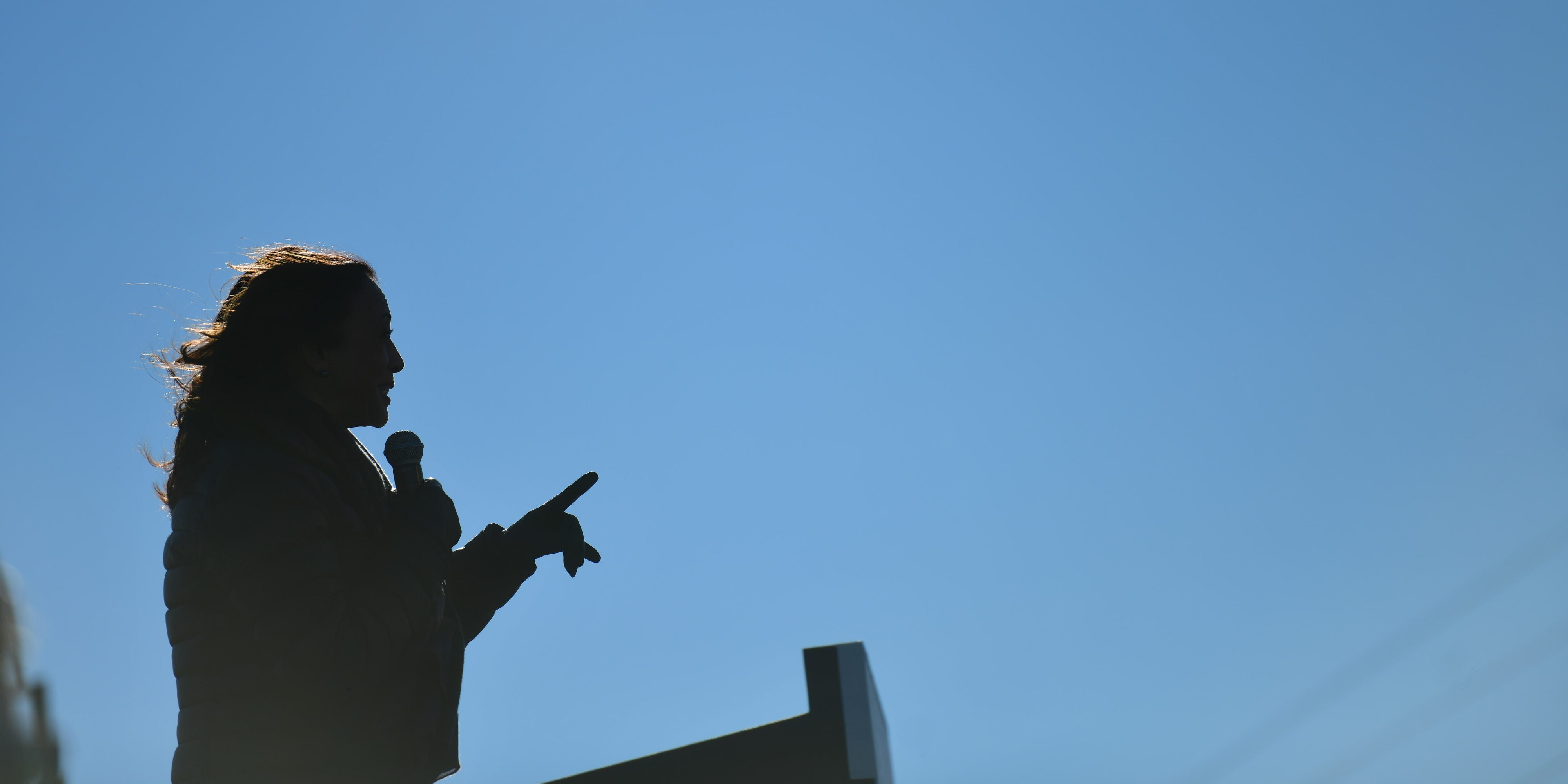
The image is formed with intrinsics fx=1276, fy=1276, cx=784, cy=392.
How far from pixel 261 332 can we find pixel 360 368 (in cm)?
20

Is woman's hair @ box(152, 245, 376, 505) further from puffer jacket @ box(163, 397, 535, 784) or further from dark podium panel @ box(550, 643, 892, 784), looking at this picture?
dark podium panel @ box(550, 643, 892, 784)

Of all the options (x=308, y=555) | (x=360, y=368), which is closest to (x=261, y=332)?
(x=360, y=368)

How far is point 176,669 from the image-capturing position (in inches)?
90.7

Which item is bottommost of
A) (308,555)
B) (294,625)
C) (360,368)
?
(294,625)

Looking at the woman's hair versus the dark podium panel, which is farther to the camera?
the dark podium panel

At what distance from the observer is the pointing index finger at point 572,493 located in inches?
109

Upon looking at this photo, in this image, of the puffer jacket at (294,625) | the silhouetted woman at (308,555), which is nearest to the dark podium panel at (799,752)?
the silhouetted woman at (308,555)

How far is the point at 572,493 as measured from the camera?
9.11 ft

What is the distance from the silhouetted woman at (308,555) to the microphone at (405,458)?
4 centimetres

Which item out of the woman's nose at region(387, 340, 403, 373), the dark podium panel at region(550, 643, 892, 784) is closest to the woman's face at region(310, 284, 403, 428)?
the woman's nose at region(387, 340, 403, 373)

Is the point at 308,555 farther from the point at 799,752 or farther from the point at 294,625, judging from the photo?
the point at 799,752

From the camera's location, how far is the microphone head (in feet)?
8.81

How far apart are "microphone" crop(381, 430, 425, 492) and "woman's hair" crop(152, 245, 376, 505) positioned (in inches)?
9.5

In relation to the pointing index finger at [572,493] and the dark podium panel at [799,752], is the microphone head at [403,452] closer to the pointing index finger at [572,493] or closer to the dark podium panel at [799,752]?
the pointing index finger at [572,493]
